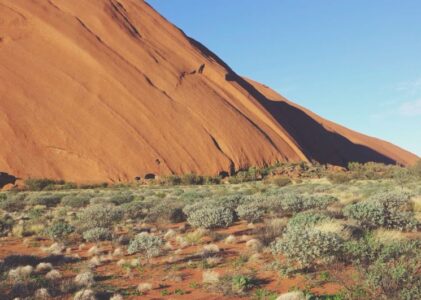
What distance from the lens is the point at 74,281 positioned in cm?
645

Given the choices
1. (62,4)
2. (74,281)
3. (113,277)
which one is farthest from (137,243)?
(62,4)

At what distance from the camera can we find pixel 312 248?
6137 millimetres

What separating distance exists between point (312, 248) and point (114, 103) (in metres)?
32.8

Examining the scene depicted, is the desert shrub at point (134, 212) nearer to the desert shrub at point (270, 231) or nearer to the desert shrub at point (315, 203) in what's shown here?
the desert shrub at point (315, 203)

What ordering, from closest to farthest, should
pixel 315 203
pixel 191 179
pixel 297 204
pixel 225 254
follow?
1. pixel 225 254
2. pixel 297 204
3. pixel 315 203
4. pixel 191 179

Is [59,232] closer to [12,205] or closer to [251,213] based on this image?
[251,213]

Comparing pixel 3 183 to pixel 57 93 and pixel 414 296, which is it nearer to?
pixel 57 93

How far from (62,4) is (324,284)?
147ft

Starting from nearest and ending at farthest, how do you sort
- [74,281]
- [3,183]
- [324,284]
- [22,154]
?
[324,284], [74,281], [3,183], [22,154]

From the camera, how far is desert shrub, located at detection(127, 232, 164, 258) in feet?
25.9

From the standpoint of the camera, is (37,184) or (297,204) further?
(37,184)

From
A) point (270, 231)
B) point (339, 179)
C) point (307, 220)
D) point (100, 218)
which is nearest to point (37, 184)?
point (100, 218)

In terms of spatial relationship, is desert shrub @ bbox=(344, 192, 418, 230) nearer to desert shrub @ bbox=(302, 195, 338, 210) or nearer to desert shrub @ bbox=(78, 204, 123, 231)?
desert shrub @ bbox=(302, 195, 338, 210)

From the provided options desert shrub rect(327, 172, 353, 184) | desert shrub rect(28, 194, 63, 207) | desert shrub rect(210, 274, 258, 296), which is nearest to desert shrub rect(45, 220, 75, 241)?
desert shrub rect(210, 274, 258, 296)
